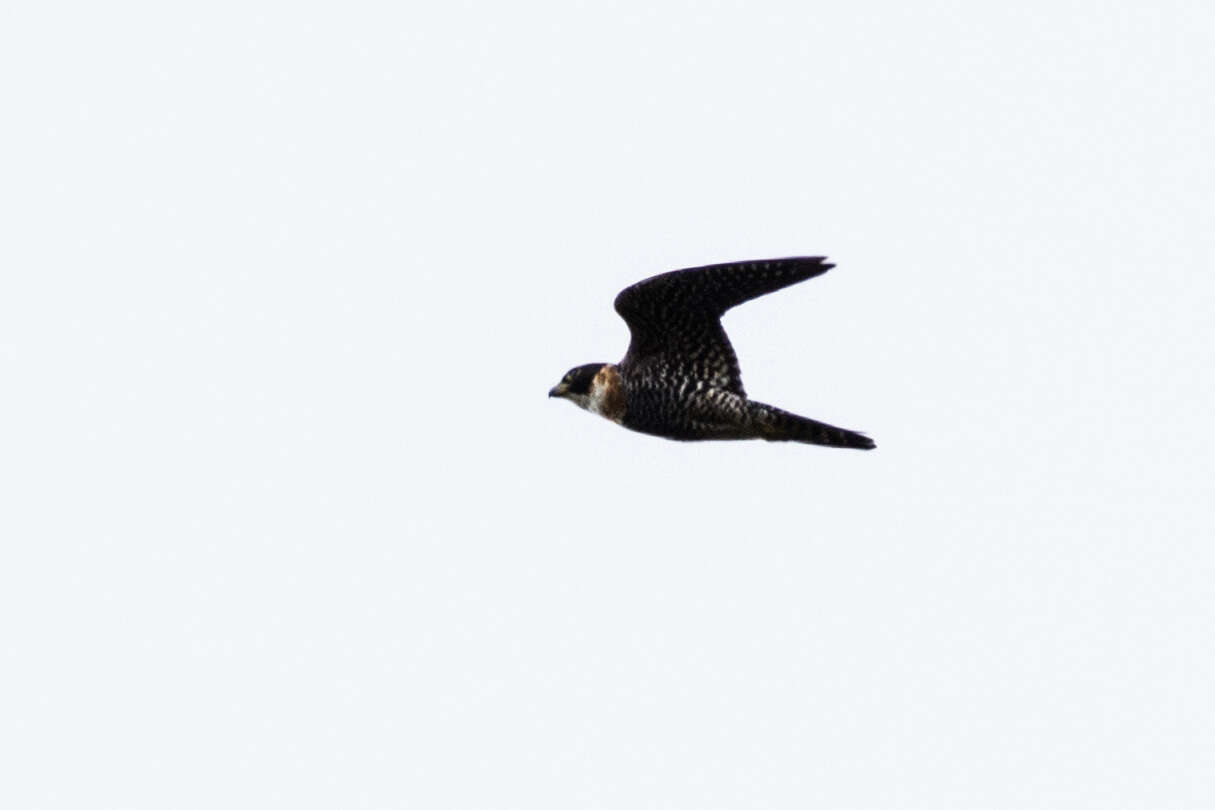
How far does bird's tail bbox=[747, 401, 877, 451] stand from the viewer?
16.4 metres

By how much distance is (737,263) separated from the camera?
1612 centimetres

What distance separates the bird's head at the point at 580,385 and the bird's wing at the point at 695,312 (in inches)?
16.7

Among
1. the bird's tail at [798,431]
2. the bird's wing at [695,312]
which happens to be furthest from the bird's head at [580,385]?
the bird's tail at [798,431]

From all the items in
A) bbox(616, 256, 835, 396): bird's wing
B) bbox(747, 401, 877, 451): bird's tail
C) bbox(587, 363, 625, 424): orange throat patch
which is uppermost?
bbox(616, 256, 835, 396): bird's wing

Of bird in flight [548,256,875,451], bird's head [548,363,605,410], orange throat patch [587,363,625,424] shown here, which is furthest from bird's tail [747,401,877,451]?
bird's head [548,363,605,410]

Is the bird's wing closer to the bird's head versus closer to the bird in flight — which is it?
the bird in flight

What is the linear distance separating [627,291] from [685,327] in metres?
0.67

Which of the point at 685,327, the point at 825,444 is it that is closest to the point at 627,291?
the point at 685,327

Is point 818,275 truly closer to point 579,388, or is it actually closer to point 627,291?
point 627,291

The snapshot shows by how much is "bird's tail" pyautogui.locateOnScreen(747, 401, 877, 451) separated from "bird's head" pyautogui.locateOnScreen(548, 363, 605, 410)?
65.1 inches

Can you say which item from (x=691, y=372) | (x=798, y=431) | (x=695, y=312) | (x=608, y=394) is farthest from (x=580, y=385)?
(x=798, y=431)

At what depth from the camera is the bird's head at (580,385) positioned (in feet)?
59.1

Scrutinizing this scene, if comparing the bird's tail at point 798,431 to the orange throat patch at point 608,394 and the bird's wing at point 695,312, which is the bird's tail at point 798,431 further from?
the orange throat patch at point 608,394

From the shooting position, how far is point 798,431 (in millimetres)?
16688
